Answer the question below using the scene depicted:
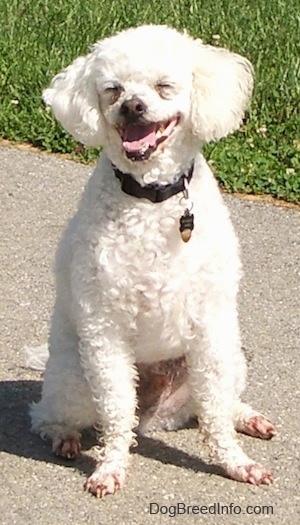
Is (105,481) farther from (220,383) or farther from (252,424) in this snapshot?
(252,424)

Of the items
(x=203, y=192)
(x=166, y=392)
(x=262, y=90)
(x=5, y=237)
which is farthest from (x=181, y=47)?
(x=262, y=90)

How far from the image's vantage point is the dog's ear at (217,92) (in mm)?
4234

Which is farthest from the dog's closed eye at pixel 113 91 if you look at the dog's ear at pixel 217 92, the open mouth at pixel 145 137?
the dog's ear at pixel 217 92

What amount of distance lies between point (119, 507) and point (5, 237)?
2.87 metres

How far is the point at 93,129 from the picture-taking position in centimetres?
433

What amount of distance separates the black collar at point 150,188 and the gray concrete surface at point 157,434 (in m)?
1.08

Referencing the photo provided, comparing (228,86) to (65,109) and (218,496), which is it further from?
(218,496)

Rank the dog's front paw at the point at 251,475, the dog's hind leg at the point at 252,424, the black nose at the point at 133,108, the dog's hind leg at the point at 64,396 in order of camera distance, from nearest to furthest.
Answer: the black nose at the point at 133,108, the dog's front paw at the point at 251,475, the dog's hind leg at the point at 64,396, the dog's hind leg at the point at 252,424

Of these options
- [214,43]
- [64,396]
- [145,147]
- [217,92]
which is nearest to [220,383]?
[64,396]

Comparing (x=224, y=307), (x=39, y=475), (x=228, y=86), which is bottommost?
(x=39, y=475)

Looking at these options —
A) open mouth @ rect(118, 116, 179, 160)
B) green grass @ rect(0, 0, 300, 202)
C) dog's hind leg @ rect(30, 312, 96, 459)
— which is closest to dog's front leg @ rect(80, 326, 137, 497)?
dog's hind leg @ rect(30, 312, 96, 459)

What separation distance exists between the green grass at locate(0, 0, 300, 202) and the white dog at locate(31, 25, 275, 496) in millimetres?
3063

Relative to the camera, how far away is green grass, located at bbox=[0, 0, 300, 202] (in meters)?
7.74

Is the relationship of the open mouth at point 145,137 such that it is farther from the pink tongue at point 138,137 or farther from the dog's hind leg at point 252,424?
the dog's hind leg at point 252,424
